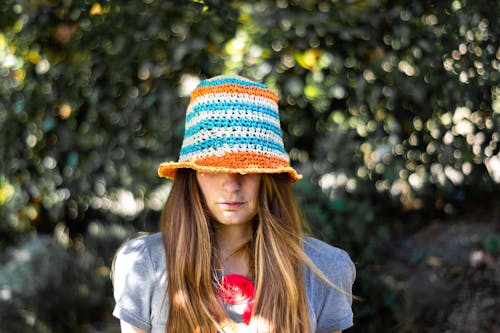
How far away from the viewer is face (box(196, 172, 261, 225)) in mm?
1863

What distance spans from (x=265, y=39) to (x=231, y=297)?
1.54m

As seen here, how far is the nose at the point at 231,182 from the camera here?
1.86 metres

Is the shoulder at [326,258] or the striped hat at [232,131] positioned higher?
the striped hat at [232,131]

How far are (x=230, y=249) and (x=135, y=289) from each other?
31 cm

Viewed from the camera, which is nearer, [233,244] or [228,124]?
[228,124]

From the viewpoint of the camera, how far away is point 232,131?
183cm

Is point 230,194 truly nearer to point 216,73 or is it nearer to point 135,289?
point 135,289

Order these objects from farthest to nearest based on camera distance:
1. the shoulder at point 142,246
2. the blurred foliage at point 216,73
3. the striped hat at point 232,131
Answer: the blurred foliage at point 216,73 < the shoulder at point 142,246 < the striped hat at point 232,131

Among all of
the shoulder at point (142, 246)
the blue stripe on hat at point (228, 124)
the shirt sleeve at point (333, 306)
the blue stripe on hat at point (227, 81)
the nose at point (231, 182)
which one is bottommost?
the shirt sleeve at point (333, 306)

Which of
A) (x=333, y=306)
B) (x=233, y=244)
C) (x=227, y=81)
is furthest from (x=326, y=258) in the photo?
(x=227, y=81)

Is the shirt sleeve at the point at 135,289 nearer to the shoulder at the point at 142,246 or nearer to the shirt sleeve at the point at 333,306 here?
the shoulder at the point at 142,246

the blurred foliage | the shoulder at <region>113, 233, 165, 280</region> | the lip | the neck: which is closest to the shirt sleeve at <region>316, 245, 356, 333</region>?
the neck

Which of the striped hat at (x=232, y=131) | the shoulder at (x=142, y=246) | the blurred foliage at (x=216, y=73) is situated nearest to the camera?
the striped hat at (x=232, y=131)

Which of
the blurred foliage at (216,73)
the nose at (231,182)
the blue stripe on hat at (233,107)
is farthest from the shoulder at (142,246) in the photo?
the blurred foliage at (216,73)
